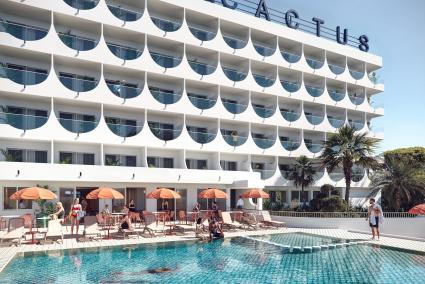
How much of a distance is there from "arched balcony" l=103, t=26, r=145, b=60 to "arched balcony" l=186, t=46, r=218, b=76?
167 inches

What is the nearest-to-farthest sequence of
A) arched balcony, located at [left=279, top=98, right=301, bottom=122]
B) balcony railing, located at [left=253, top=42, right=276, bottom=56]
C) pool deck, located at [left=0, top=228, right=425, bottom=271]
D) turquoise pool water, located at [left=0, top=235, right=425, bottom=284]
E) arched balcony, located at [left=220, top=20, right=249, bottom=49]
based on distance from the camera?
1. turquoise pool water, located at [left=0, top=235, right=425, bottom=284]
2. pool deck, located at [left=0, top=228, right=425, bottom=271]
3. arched balcony, located at [left=220, top=20, right=249, bottom=49]
4. balcony railing, located at [left=253, top=42, right=276, bottom=56]
5. arched balcony, located at [left=279, top=98, right=301, bottom=122]

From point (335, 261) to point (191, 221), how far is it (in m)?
13.2

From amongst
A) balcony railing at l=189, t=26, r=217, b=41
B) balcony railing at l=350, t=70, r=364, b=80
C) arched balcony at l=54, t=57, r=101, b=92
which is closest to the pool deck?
arched balcony at l=54, t=57, r=101, b=92

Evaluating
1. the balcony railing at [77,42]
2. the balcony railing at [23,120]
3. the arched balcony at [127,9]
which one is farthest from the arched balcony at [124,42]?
the balcony railing at [23,120]

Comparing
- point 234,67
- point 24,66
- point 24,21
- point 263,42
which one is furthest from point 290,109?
point 24,21

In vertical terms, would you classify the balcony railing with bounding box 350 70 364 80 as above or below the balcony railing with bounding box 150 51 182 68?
above

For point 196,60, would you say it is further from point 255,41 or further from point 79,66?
point 79,66

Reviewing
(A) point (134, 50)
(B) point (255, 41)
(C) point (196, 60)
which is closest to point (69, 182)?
(A) point (134, 50)

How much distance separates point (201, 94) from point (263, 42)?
31.1 feet

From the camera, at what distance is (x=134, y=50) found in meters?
32.5

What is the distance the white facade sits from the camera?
2811 centimetres

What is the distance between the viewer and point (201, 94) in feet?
123

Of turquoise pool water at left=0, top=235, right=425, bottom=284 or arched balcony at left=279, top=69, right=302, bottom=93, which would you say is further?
arched balcony at left=279, top=69, right=302, bottom=93

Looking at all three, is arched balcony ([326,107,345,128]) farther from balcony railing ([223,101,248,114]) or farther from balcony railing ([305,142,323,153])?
balcony railing ([223,101,248,114])
